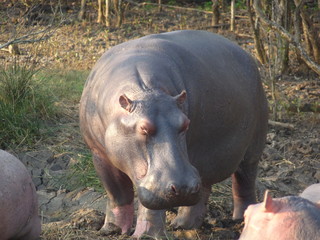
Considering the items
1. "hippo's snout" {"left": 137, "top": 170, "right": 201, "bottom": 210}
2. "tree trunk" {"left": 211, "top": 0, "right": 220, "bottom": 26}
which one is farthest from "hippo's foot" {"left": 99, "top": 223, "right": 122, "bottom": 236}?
"tree trunk" {"left": 211, "top": 0, "right": 220, "bottom": 26}

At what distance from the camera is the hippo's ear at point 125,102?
4.23 m

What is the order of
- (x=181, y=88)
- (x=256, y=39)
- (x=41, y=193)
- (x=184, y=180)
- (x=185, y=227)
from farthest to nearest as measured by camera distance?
(x=256, y=39), (x=41, y=193), (x=185, y=227), (x=181, y=88), (x=184, y=180)

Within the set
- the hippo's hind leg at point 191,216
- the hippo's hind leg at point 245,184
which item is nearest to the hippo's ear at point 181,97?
the hippo's hind leg at point 191,216

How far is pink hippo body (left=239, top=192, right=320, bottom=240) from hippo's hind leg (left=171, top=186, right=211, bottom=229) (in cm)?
252

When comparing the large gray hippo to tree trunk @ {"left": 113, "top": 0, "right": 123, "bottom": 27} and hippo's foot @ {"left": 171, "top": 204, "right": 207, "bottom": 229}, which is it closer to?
hippo's foot @ {"left": 171, "top": 204, "right": 207, "bottom": 229}

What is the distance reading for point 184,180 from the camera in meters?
4.00

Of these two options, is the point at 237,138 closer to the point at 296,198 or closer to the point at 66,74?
the point at 296,198

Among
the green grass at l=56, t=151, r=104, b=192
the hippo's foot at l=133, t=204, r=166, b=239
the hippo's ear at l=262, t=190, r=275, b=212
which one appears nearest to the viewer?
the hippo's ear at l=262, t=190, r=275, b=212

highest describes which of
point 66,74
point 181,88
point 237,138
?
point 181,88

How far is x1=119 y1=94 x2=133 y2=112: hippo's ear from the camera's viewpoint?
13.9 ft

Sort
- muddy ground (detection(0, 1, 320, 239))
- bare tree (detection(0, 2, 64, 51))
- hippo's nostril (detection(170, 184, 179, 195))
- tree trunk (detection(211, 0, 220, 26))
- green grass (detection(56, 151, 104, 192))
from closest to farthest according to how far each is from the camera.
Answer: hippo's nostril (detection(170, 184, 179, 195))
muddy ground (detection(0, 1, 320, 239))
green grass (detection(56, 151, 104, 192))
bare tree (detection(0, 2, 64, 51))
tree trunk (detection(211, 0, 220, 26))

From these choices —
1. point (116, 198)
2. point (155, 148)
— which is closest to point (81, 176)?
point (116, 198)

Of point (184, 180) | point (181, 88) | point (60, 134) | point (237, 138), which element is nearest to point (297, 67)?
point (60, 134)

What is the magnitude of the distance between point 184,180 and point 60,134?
333cm
